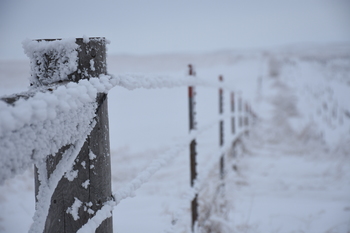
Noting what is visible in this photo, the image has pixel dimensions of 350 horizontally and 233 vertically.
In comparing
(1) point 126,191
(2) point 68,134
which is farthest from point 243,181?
(2) point 68,134

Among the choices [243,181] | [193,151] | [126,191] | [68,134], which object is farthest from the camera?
[243,181]

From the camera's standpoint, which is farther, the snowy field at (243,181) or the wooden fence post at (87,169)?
the snowy field at (243,181)

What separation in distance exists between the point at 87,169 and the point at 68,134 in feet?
0.67

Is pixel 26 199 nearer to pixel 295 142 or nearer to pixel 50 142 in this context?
pixel 50 142

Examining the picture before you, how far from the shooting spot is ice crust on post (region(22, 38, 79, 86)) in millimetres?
849

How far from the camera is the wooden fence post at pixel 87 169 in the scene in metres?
0.88

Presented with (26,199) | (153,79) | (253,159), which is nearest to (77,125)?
(153,79)

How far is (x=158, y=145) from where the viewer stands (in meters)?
5.45

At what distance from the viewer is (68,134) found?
0.76m

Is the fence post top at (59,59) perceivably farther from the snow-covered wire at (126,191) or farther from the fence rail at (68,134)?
the snow-covered wire at (126,191)

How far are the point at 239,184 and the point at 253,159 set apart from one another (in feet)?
→ 4.06

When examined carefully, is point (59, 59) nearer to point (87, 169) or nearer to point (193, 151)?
point (87, 169)

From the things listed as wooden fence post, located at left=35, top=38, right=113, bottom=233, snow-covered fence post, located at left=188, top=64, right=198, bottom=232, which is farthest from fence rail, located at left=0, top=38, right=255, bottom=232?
snow-covered fence post, located at left=188, top=64, right=198, bottom=232

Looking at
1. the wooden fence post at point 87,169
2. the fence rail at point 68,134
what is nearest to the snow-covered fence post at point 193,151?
the fence rail at point 68,134
